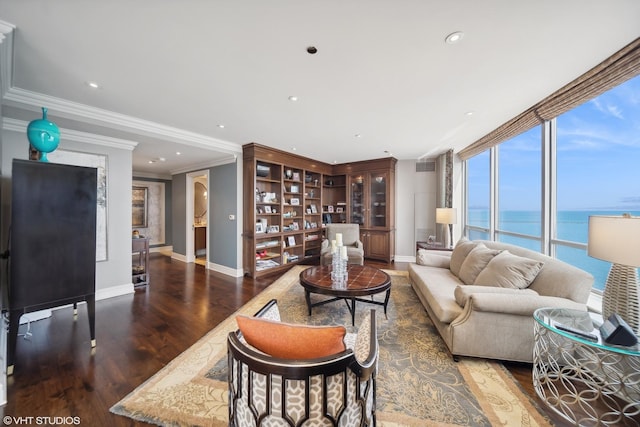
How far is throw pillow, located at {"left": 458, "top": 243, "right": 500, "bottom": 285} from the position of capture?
269cm

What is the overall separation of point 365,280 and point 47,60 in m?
3.47

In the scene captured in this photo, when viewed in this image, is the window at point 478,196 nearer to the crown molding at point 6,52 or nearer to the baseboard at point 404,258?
the baseboard at point 404,258

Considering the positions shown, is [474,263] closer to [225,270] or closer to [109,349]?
[109,349]

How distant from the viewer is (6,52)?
1.67 meters

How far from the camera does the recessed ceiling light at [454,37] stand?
1.58 metres

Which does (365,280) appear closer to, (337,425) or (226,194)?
(337,425)

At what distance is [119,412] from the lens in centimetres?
148

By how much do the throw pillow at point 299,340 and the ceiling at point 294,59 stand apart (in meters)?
1.71

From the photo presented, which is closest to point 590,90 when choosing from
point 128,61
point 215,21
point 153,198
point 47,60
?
point 215,21

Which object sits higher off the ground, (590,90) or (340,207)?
(590,90)

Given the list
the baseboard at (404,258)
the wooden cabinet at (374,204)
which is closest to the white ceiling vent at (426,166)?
the wooden cabinet at (374,204)

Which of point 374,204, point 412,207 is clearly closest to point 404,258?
point 412,207

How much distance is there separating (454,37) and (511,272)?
2.05 meters

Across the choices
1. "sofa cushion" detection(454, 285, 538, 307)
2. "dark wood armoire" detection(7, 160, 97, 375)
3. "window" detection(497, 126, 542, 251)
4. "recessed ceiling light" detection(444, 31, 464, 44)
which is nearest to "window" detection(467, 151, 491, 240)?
"window" detection(497, 126, 542, 251)
